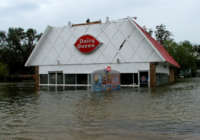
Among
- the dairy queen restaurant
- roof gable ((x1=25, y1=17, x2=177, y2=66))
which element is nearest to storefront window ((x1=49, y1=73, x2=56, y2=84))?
the dairy queen restaurant

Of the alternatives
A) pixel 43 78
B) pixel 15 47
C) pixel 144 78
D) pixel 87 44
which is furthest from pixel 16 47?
pixel 144 78

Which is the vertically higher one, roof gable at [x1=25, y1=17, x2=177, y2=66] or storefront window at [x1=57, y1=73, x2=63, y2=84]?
roof gable at [x1=25, y1=17, x2=177, y2=66]

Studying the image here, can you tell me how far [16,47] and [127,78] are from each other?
47065mm

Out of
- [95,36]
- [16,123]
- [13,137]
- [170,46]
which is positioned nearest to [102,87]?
[95,36]

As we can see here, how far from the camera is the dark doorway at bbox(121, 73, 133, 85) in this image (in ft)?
93.9

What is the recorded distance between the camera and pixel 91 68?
30.9m

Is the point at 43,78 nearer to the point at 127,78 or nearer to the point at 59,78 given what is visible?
the point at 59,78

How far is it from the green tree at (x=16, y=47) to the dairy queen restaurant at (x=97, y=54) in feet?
105

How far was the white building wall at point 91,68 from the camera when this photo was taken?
92.2ft

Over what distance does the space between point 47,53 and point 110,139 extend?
1143 inches

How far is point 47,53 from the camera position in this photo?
110 ft

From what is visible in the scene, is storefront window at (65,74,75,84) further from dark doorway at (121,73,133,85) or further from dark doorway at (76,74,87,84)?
dark doorway at (121,73,133,85)

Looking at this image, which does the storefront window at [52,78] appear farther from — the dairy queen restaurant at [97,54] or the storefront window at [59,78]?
the storefront window at [59,78]

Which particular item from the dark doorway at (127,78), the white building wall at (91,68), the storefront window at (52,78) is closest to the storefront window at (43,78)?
the white building wall at (91,68)
